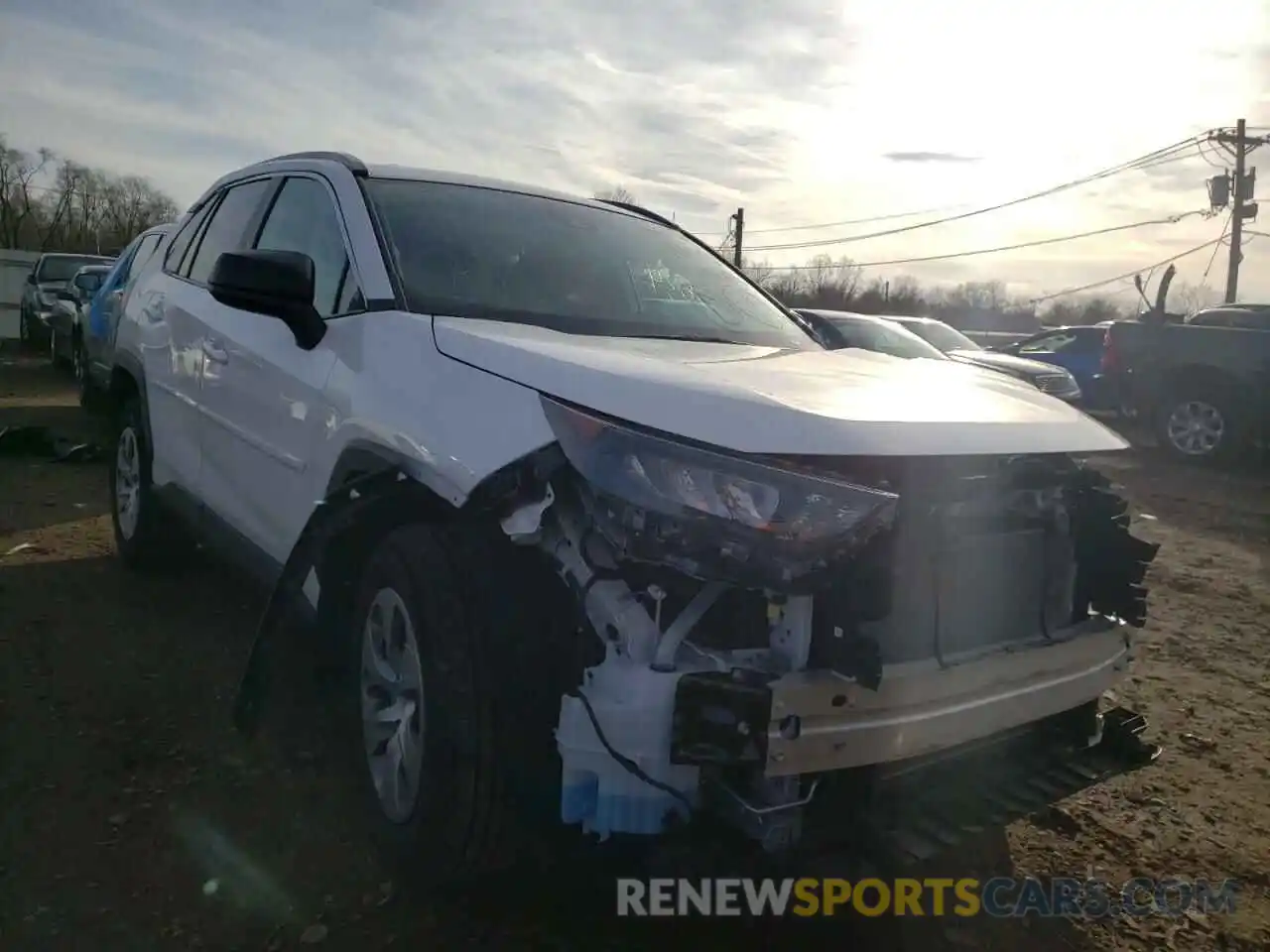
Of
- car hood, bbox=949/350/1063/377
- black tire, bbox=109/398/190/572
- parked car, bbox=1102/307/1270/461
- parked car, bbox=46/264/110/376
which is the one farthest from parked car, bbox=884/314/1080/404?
parked car, bbox=46/264/110/376

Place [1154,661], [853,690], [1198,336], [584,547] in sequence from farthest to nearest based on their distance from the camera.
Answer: [1198,336], [1154,661], [584,547], [853,690]

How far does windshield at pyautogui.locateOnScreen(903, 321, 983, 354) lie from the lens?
11898 millimetres

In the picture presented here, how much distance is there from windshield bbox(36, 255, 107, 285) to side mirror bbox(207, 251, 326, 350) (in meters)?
18.6

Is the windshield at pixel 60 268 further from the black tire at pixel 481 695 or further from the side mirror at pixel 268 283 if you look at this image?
the black tire at pixel 481 695

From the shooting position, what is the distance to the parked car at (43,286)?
61.4ft

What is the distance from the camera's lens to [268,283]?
8.96ft

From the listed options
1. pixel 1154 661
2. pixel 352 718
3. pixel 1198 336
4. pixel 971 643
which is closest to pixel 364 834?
pixel 352 718

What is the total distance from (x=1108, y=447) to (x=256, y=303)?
227 cm

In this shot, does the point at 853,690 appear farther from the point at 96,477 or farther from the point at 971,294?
the point at 971,294

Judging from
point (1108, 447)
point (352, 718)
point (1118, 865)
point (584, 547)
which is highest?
point (1108, 447)

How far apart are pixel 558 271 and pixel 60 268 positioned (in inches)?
779

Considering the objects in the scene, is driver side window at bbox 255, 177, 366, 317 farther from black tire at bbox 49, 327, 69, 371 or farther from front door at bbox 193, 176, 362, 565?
black tire at bbox 49, 327, 69, 371

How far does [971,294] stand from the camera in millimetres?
57531

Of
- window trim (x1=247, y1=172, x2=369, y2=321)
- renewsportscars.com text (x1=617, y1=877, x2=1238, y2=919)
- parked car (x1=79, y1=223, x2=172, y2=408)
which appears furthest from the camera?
parked car (x1=79, y1=223, x2=172, y2=408)
